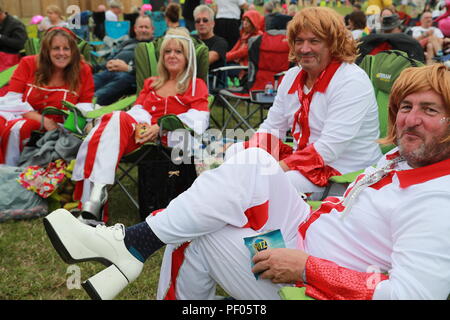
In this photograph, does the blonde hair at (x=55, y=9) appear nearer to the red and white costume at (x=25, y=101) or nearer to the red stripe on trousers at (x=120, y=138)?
the red and white costume at (x=25, y=101)

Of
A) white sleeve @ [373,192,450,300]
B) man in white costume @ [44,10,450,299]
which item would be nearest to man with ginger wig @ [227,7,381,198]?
man in white costume @ [44,10,450,299]

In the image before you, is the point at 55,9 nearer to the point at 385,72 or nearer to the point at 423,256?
the point at 385,72

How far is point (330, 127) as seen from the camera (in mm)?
2701

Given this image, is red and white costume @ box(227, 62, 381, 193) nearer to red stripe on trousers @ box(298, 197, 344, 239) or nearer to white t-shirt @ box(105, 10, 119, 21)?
red stripe on trousers @ box(298, 197, 344, 239)

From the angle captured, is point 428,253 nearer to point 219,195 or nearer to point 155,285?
point 219,195

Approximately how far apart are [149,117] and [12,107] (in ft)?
3.86

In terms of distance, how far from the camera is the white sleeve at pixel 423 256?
1376mm

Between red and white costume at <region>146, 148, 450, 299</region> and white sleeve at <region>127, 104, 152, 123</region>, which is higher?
red and white costume at <region>146, 148, 450, 299</region>

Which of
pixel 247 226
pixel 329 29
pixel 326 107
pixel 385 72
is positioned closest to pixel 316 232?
pixel 247 226

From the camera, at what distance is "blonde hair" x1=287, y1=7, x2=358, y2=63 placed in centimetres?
270

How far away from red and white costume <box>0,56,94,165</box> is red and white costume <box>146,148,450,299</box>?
2.55m

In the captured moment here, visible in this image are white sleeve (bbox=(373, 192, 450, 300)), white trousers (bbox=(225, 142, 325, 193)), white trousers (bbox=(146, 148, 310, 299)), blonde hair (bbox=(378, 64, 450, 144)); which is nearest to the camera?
white sleeve (bbox=(373, 192, 450, 300))
